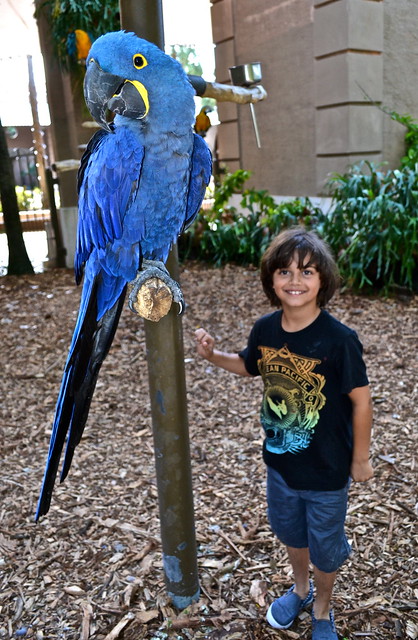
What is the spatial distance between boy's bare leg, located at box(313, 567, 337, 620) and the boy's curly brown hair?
74 centimetres

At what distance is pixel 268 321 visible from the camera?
1514mm

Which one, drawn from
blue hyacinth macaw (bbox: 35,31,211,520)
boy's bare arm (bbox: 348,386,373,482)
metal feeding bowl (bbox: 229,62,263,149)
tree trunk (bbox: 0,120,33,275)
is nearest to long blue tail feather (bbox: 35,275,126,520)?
blue hyacinth macaw (bbox: 35,31,211,520)

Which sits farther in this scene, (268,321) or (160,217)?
(268,321)

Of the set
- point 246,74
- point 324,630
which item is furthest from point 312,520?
point 246,74

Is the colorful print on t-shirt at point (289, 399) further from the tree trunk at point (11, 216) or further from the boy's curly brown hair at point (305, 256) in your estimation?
the tree trunk at point (11, 216)

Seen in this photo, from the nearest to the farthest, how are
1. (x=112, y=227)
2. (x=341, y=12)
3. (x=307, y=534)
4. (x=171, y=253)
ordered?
(x=112, y=227), (x=171, y=253), (x=307, y=534), (x=341, y=12)

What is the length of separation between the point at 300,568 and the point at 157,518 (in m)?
0.68

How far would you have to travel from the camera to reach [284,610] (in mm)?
1578

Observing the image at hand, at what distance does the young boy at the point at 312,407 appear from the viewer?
1370 millimetres

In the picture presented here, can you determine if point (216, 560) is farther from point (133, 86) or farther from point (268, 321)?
point (133, 86)

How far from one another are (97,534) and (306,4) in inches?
210

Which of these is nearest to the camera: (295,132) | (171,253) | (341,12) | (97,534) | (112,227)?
(112,227)

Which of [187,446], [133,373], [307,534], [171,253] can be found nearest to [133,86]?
[171,253]

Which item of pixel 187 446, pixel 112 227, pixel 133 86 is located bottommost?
pixel 187 446
